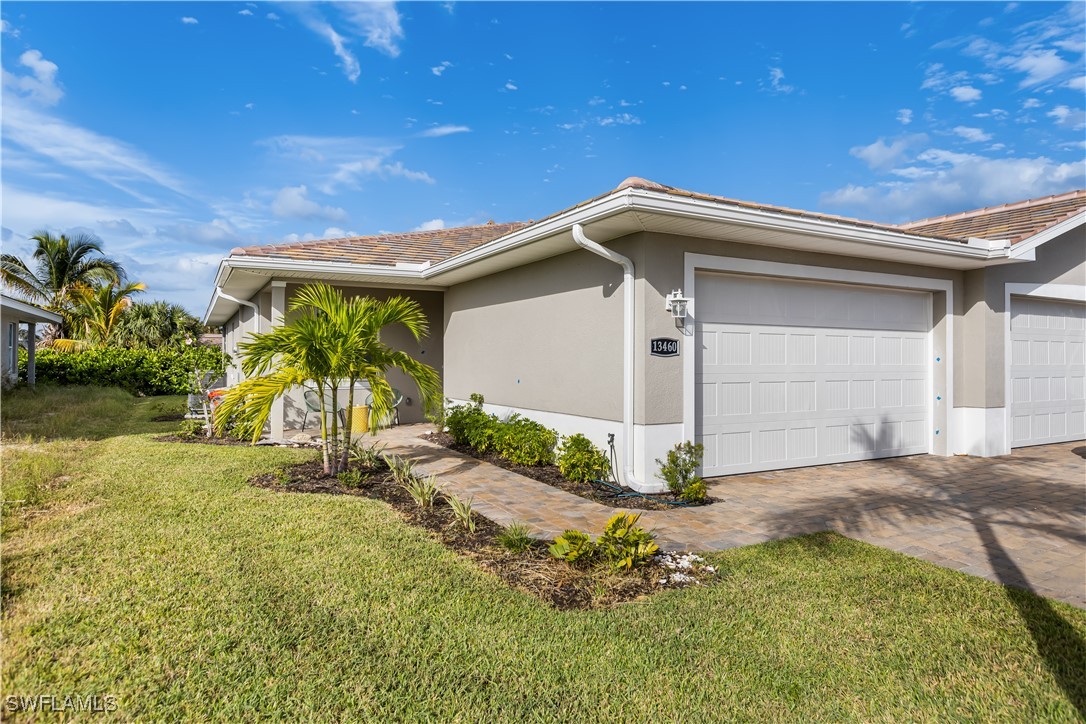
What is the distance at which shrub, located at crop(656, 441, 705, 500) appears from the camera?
6.62 metres

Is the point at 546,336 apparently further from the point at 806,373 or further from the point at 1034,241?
the point at 1034,241

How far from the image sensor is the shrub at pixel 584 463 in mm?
7223

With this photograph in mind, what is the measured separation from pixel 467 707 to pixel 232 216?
2067 cm

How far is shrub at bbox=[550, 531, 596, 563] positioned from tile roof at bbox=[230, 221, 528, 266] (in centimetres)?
553

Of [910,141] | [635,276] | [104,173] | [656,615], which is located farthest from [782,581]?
[104,173]

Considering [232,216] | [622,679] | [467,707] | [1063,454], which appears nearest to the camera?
[467,707]

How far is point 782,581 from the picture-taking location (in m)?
4.09

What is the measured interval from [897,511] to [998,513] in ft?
3.19

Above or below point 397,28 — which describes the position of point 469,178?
below

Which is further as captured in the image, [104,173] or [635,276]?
[104,173]

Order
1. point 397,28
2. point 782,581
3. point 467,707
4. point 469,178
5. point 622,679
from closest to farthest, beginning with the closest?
point 467,707, point 622,679, point 782,581, point 397,28, point 469,178

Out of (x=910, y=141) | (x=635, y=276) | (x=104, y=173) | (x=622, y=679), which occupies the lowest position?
(x=622, y=679)

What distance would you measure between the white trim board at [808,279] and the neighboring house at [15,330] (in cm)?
1719

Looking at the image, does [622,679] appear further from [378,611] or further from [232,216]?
[232,216]
